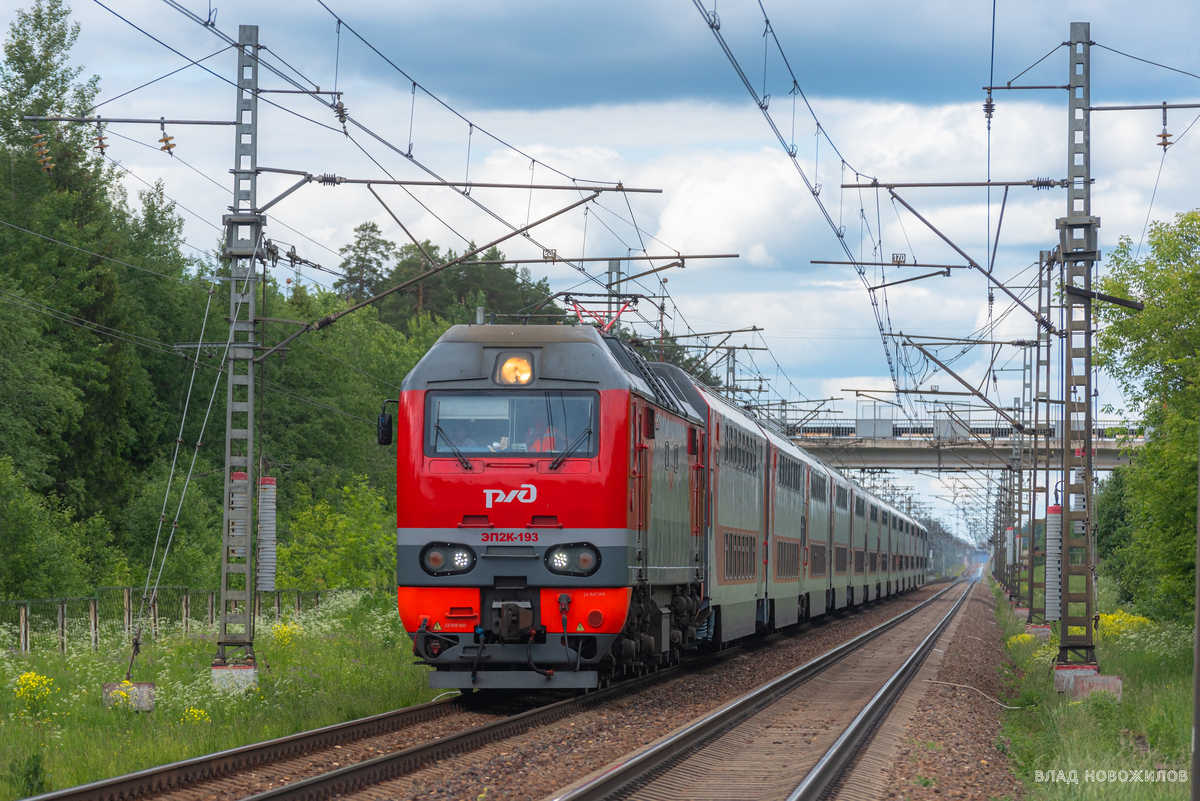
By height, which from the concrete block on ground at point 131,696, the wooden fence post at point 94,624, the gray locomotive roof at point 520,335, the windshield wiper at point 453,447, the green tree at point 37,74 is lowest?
the wooden fence post at point 94,624

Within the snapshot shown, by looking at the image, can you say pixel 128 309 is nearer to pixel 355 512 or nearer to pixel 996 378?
pixel 355 512

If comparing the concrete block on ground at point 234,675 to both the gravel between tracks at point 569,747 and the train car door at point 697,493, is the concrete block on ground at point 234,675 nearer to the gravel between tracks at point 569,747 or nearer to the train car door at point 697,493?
the gravel between tracks at point 569,747

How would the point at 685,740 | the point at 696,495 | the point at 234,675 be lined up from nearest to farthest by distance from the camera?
the point at 685,740, the point at 234,675, the point at 696,495

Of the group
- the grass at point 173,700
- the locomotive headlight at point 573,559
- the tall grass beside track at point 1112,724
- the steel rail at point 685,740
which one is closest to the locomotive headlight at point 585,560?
the locomotive headlight at point 573,559

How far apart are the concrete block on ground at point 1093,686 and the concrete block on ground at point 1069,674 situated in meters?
0.12

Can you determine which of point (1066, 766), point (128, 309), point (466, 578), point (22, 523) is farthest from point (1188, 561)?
point (128, 309)

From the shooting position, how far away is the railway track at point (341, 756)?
9.58m

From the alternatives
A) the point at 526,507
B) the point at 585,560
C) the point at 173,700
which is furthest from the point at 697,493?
the point at 173,700

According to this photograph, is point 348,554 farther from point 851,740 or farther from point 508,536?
point 851,740

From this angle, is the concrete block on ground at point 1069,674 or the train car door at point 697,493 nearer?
the concrete block on ground at point 1069,674

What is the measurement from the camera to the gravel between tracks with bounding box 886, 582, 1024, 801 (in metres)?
10.8

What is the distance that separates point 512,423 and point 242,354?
4736 mm

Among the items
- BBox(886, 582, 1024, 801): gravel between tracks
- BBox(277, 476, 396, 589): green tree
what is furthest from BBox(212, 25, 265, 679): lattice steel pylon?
BBox(277, 476, 396, 589): green tree

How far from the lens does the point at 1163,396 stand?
92.4 ft
